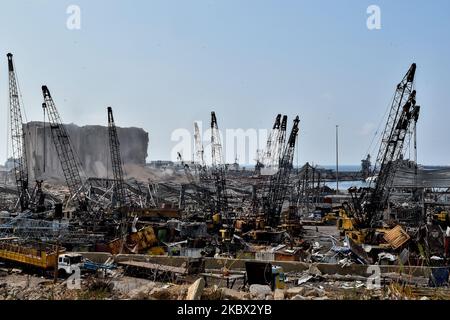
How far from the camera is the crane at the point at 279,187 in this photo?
42466 mm

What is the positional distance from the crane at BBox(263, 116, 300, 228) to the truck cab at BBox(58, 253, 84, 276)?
23568 millimetres

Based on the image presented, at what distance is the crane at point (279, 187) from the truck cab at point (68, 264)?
2357 centimetres

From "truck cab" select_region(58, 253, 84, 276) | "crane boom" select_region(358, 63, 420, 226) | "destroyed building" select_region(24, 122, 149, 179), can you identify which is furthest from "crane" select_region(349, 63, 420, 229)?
"destroyed building" select_region(24, 122, 149, 179)

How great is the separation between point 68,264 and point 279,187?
1144 inches

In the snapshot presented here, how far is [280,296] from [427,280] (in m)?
7.95

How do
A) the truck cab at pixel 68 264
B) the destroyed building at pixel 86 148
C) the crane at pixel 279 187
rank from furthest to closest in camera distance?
the destroyed building at pixel 86 148, the crane at pixel 279 187, the truck cab at pixel 68 264

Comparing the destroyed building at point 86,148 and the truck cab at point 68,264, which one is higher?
the destroyed building at point 86,148

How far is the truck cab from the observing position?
744 inches

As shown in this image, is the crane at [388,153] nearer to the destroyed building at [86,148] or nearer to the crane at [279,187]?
the crane at [279,187]

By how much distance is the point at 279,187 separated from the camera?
46000 millimetres

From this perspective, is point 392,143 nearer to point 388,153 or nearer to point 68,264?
point 388,153

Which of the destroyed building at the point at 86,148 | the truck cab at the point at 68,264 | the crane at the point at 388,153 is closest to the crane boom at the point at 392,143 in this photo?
the crane at the point at 388,153

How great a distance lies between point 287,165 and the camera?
1818 inches
